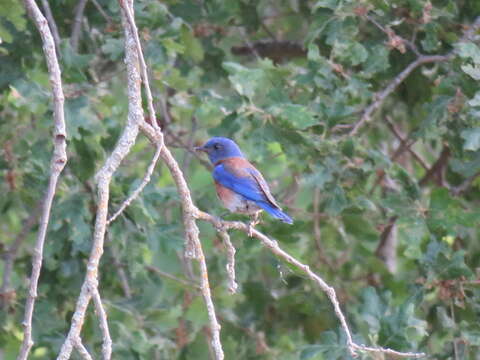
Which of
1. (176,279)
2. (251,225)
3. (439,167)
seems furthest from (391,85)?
(176,279)

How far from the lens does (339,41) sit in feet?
18.0

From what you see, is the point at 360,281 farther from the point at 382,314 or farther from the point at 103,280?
the point at 103,280

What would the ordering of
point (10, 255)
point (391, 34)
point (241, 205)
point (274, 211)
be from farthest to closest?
point (10, 255)
point (391, 34)
point (241, 205)
point (274, 211)

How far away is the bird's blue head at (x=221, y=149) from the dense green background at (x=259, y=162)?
0.23 ft

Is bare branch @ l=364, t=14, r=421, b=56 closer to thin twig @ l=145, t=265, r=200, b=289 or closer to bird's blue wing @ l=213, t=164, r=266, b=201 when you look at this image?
bird's blue wing @ l=213, t=164, r=266, b=201

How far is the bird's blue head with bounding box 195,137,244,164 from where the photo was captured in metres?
6.01

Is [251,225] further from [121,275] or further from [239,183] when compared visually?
[121,275]

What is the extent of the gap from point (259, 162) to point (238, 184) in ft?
1.90

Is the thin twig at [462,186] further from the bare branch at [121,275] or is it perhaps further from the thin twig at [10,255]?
the thin twig at [10,255]

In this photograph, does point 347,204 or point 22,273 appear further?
point 22,273

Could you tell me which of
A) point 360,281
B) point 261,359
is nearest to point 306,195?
point 360,281

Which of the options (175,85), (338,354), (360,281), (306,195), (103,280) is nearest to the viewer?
(338,354)

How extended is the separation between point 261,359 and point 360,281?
91cm

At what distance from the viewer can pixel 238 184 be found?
17.8 feet
